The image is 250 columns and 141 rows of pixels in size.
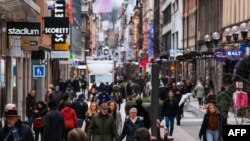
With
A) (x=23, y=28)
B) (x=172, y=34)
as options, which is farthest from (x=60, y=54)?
(x=172, y=34)

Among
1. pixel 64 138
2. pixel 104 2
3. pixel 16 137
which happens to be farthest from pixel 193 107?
pixel 16 137

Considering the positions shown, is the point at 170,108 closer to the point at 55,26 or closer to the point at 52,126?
the point at 52,126

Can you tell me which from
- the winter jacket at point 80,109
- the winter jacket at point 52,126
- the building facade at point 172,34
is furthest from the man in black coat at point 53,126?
the building facade at point 172,34

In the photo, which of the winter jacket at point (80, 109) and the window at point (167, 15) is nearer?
the winter jacket at point (80, 109)

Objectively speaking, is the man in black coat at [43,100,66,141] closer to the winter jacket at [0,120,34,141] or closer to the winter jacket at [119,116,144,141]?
the winter jacket at [119,116,144,141]

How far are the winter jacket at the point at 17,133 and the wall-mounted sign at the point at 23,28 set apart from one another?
15362mm

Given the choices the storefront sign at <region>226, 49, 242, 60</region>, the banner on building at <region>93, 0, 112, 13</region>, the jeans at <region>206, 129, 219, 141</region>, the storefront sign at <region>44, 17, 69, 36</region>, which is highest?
the banner on building at <region>93, 0, 112, 13</region>

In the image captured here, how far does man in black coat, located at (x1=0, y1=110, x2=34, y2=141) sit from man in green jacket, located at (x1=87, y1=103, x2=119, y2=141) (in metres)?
3.68

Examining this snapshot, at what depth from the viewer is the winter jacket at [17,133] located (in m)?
10.8

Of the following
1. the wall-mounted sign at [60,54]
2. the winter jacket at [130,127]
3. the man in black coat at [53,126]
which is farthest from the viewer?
the wall-mounted sign at [60,54]

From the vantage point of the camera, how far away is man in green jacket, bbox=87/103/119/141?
1454 centimetres

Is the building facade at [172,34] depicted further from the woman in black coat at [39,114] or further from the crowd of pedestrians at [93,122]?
the woman in black coat at [39,114]

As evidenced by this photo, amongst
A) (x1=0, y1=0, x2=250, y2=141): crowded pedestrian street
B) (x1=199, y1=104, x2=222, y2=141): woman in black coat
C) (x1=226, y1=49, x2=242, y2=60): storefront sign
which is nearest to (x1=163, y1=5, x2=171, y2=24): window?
(x1=0, y1=0, x2=250, y2=141): crowded pedestrian street

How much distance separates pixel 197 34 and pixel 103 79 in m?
15.4
